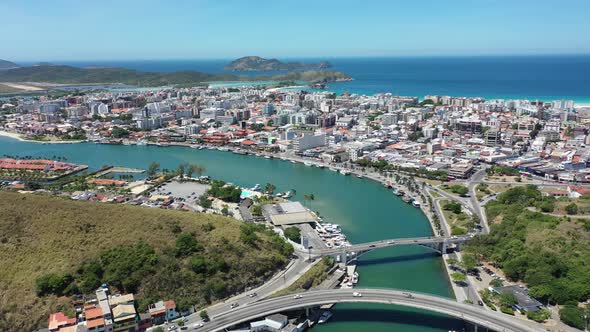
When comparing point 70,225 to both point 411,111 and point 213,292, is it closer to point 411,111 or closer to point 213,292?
point 213,292

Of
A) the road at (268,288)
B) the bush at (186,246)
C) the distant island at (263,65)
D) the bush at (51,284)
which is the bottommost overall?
the road at (268,288)

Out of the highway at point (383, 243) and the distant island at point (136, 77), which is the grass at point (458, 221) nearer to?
the highway at point (383, 243)

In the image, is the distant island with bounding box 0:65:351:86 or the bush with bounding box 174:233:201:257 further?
the distant island with bounding box 0:65:351:86

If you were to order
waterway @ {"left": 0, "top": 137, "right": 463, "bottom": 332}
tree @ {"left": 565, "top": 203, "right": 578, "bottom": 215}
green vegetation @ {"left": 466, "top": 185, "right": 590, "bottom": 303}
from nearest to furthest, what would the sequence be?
waterway @ {"left": 0, "top": 137, "right": 463, "bottom": 332} < green vegetation @ {"left": 466, "top": 185, "right": 590, "bottom": 303} < tree @ {"left": 565, "top": 203, "right": 578, "bottom": 215}

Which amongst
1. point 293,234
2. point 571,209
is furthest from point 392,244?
point 571,209

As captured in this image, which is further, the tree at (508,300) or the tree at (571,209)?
the tree at (571,209)

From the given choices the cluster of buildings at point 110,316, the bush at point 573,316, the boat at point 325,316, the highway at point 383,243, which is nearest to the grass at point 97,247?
the cluster of buildings at point 110,316

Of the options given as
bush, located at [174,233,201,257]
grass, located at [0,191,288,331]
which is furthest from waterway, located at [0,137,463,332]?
bush, located at [174,233,201,257]

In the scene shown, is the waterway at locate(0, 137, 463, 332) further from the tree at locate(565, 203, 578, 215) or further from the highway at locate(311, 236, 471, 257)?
the tree at locate(565, 203, 578, 215)
